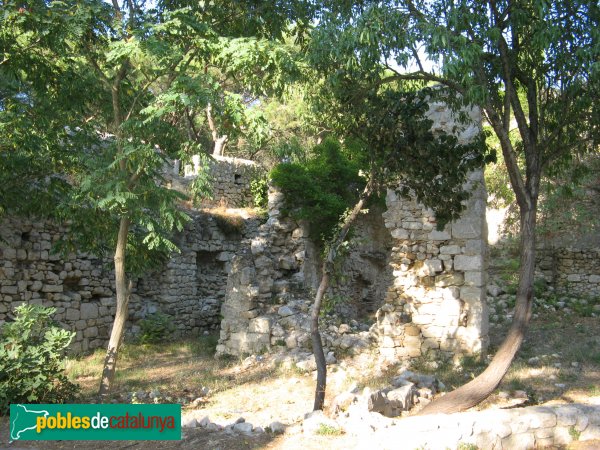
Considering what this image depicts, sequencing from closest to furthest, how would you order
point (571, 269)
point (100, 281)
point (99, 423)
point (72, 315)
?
point (99, 423) → point (72, 315) → point (100, 281) → point (571, 269)

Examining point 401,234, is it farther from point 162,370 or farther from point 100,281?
point 100,281

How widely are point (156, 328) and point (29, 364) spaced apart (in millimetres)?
5307

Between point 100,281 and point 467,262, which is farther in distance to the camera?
point 100,281

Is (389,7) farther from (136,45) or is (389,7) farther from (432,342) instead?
(432,342)

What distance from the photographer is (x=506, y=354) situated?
619 cm

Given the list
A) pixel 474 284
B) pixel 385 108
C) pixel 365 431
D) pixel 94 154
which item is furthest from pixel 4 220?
pixel 474 284

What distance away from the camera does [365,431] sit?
509 cm

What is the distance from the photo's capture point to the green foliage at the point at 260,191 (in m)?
16.2

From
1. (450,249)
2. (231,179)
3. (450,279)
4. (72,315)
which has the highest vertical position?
(231,179)

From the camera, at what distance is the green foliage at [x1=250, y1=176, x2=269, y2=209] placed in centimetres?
1624

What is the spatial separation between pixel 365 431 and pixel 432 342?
13.5 feet

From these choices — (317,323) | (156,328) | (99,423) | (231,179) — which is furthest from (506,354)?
(231,179)

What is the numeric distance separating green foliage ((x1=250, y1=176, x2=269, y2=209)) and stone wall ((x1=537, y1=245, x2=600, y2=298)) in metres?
7.74

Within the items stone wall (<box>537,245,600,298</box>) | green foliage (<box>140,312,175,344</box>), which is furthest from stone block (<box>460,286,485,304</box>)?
green foliage (<box>140,312,175,344</box>)
